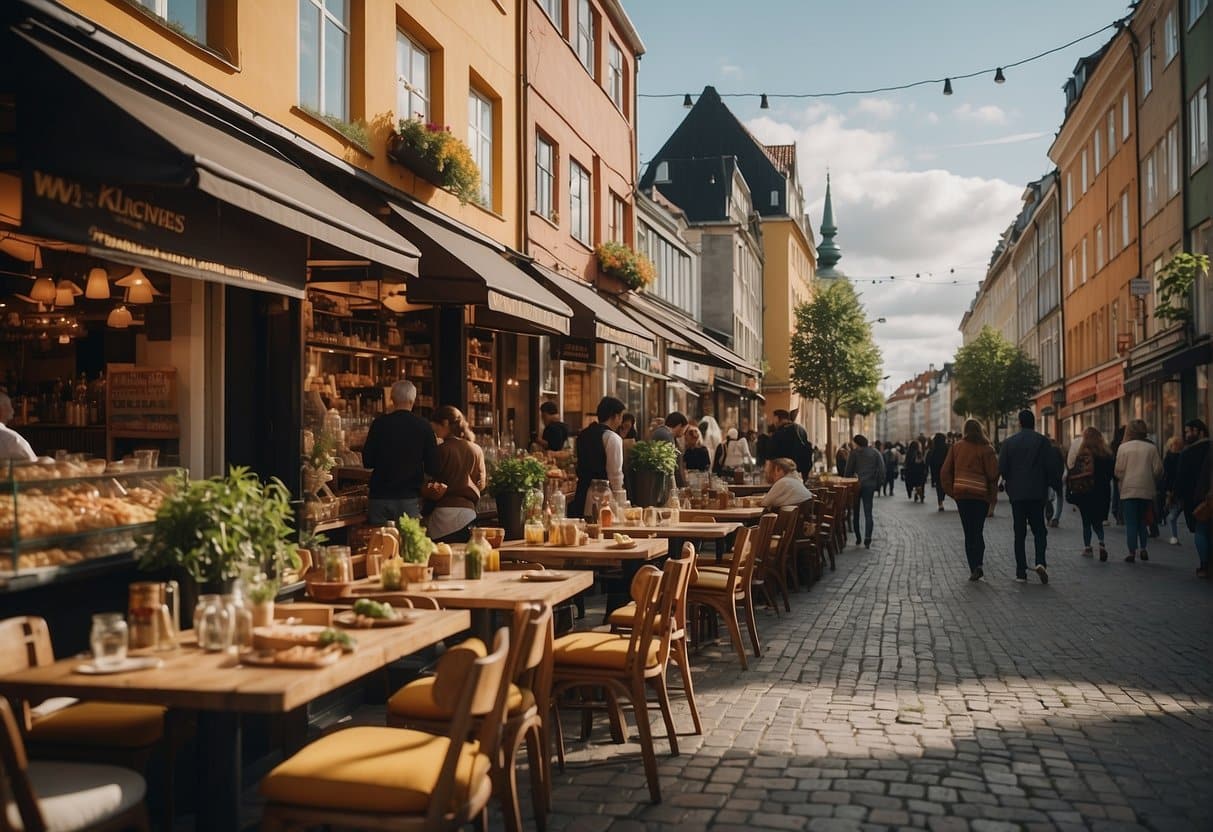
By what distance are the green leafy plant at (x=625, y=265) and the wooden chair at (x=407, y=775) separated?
1757 cm

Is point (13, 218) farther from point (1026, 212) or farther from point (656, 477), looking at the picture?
point (1026, 212)

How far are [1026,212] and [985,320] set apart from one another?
3558cm

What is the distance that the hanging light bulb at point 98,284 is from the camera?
10016 millimetres

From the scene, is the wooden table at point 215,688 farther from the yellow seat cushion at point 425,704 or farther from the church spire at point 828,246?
the church spire at point 828,246

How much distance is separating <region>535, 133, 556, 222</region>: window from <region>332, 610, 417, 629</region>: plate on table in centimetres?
1305

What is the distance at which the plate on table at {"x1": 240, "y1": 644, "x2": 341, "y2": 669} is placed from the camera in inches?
156

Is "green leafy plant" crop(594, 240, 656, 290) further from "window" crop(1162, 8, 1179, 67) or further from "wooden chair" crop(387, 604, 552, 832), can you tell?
"wooden chair" crop(387, 604, 552, 832)

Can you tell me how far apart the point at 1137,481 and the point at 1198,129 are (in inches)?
507

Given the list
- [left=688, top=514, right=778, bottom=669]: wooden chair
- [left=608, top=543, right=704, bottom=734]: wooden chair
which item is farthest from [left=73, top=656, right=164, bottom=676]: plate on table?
[left=688, top=514, right=778, bottom=669]: wooden chair

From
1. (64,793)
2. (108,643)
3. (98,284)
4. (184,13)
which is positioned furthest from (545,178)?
(64,793)

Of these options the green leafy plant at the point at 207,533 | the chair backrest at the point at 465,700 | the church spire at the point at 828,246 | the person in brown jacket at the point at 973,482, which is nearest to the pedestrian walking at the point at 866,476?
the person in brown jacket at the point at 973,482

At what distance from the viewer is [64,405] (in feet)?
35.1

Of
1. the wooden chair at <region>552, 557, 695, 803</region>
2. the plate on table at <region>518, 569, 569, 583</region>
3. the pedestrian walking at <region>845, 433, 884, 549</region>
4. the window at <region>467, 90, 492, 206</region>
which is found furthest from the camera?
the pedestrian walking at <region>845, 433, 884, 549</region>

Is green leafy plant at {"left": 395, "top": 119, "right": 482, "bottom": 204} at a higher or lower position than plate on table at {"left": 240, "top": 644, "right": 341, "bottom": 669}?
higher
